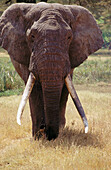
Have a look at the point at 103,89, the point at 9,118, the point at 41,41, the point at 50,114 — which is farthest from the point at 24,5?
the point at 103,89

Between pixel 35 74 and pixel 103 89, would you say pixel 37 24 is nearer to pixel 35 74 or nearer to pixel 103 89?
pixel 35 74

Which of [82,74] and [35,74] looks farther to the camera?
[82,74]

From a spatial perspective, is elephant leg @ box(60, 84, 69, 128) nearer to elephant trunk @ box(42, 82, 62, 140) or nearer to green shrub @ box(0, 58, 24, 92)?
elephant trunk @ box(42, 82, 62, 140)

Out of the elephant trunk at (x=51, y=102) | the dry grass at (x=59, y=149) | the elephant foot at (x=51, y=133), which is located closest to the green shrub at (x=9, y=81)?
the dry grass at (x=59, y=149)

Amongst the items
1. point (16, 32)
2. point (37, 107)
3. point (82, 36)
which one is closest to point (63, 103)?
point (37, 107)

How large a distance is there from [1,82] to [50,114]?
7.33m

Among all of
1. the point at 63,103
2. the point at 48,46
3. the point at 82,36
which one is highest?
the point at 48,46

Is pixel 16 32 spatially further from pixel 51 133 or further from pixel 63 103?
pixel 51 133

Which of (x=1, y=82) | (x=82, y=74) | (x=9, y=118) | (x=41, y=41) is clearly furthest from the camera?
(x=82, y=74)

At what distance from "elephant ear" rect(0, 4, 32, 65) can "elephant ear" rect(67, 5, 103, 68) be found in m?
0.69

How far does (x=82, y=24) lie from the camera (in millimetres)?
5047

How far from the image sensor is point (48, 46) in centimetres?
408

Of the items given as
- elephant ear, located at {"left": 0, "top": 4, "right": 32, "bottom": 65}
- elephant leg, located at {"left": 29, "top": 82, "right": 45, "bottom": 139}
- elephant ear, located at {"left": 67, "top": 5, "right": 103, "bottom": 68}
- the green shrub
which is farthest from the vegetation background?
the green shrub

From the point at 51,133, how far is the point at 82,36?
1.59 meters
